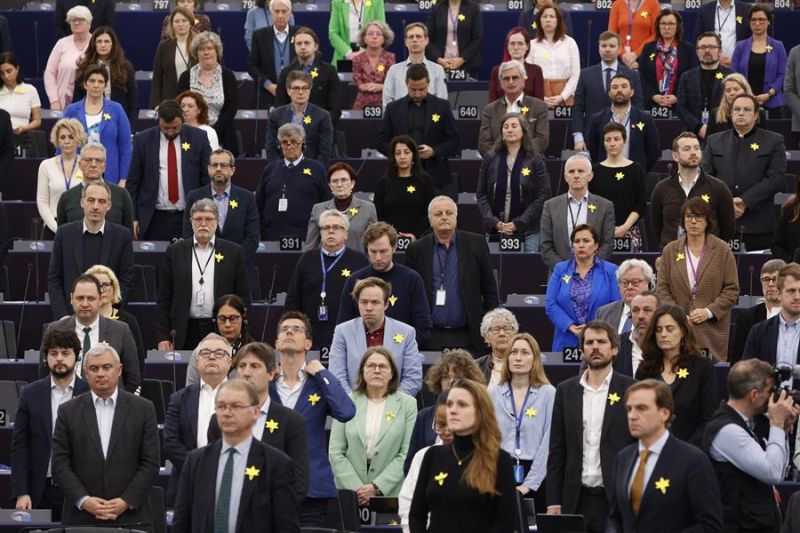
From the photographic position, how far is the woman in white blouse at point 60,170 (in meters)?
12.5

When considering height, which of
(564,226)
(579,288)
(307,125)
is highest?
(307,125)

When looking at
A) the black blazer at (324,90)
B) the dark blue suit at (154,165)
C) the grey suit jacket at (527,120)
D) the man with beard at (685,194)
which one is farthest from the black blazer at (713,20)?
the dark blue suit at (154,165)

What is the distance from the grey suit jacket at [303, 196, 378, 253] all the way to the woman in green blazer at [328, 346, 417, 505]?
2.38 metres

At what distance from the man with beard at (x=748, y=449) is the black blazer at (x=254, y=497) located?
199cm

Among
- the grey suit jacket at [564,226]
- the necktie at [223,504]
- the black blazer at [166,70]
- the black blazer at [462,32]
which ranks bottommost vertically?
the necktie at [223,504]

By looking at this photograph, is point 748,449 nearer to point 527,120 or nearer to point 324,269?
point 324,269

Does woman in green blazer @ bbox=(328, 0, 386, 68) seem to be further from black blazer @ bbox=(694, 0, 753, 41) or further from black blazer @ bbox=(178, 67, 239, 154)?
black blazer @ bbox=(694, 0, 753, 41)

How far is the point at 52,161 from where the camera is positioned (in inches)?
497

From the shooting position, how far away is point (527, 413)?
31.7 ft

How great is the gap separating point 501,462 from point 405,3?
1029 cm

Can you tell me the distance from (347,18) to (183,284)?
4.93 m

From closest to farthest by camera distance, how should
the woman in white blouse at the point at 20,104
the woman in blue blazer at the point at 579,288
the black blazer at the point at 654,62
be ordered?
the woman in blue blazer at the point at 579,288
the woman in white blouse at the point at 20,104
the black blazer at the point at 654,62

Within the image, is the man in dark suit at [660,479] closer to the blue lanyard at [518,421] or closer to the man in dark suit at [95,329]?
the blue lanyard at [518,421]

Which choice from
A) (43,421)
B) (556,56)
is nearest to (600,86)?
(556,56)
